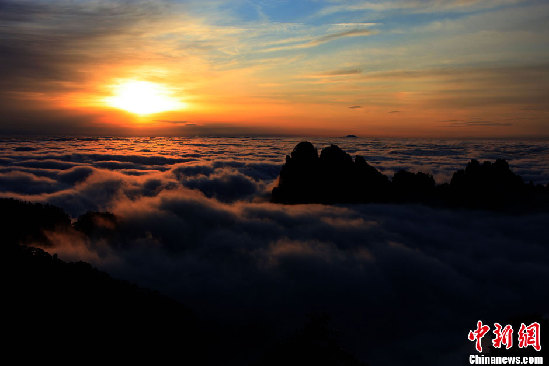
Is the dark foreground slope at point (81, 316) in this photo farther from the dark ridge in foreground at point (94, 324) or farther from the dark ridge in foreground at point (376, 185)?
the dark ridge in foreground at point (376, 185)

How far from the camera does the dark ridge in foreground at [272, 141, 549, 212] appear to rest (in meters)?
79.3

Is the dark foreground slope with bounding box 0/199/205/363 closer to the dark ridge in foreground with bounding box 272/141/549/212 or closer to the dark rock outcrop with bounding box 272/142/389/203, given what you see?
the dark rock outcrop with bounding box 272/142/389/203

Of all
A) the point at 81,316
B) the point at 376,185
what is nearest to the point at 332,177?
the point at 376,185

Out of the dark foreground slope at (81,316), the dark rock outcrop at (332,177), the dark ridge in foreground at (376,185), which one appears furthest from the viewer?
the dark rock outcrop at (332,177)

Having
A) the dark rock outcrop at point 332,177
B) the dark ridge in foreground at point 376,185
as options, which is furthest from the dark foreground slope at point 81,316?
the dark ridge in foreground at point 376,185

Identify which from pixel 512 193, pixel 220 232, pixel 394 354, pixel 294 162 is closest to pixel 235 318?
pixel 394 354

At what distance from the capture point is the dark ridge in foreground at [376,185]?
7931 cm

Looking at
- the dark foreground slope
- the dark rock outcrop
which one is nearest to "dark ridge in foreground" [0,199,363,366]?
the dark foreground slope

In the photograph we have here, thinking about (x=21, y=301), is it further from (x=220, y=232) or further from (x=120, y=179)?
(x=120, y=179)

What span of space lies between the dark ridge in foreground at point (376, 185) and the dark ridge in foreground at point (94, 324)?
5996cm

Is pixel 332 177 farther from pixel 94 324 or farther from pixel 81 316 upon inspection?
pixel 81 316

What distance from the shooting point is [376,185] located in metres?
82.6

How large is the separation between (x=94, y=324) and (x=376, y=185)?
7334 cm

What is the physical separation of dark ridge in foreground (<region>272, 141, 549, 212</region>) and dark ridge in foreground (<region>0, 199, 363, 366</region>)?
59962mm
